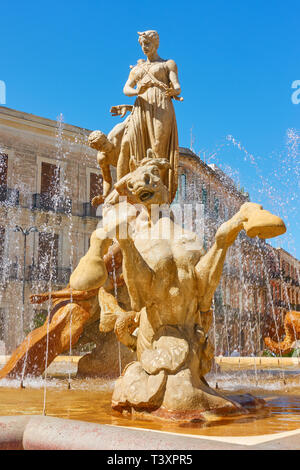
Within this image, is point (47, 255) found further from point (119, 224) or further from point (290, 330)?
point (119, 224)

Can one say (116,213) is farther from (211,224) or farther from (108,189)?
(211,224)

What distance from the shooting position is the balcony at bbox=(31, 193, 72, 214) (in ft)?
76.6

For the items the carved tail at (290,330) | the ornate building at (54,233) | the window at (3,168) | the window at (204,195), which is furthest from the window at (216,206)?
the carved tail at (290,330)

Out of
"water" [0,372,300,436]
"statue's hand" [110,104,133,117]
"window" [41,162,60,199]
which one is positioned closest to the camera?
"water" [0,372,300,436]

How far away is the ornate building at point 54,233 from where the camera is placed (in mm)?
21578

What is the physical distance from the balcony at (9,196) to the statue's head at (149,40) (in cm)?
1737

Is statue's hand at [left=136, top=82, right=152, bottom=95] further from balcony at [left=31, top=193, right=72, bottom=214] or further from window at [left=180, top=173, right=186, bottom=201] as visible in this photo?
window at [left=180, top=173, right=186, bottom=201]

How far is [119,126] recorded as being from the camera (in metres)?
6.40

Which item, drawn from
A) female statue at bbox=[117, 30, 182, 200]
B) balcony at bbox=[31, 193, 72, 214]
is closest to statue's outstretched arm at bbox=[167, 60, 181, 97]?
female statue at bbox=[117, 30, 182, 200]

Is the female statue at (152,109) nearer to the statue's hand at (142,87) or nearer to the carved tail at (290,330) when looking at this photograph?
the statue's hand at (142,87)

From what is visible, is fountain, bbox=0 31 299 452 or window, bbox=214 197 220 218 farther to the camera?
window, bbox=214 197 220 218

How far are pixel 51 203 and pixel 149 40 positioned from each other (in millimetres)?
18674

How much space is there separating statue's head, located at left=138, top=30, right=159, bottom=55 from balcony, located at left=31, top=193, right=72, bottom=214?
17976 mm

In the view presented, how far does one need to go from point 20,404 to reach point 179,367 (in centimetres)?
143
